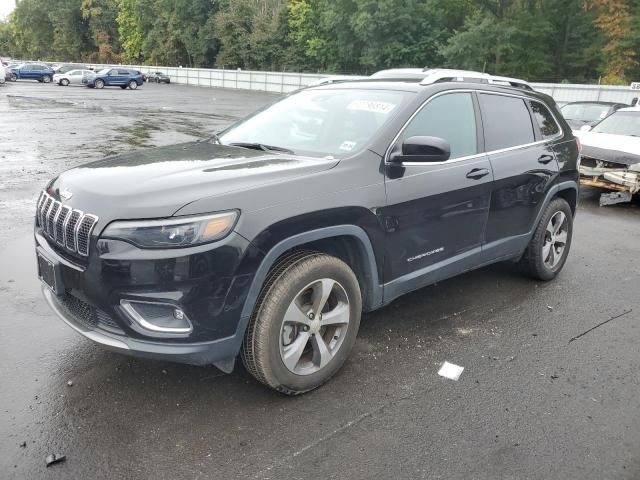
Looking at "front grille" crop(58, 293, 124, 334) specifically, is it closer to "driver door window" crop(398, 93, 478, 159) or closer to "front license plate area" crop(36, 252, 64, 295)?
"front license plate area" crop(36, 252, 64, 295)

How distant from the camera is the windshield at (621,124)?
9.84 metres

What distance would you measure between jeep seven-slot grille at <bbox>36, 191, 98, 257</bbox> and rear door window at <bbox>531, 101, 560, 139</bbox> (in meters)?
3.99

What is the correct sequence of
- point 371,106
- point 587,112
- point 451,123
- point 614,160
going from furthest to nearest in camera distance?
point 587,112, point 614,160, point 451,123, point 371,106

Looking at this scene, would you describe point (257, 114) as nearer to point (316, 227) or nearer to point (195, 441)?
point (316, 227)

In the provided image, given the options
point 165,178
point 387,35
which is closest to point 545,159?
point 165,178

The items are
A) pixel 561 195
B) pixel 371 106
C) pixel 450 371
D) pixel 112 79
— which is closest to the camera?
pixel 450 371

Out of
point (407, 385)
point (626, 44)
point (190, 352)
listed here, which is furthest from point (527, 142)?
point (626, 44)

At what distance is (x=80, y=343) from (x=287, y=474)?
75.4 inches

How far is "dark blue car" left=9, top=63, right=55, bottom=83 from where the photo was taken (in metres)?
44.2

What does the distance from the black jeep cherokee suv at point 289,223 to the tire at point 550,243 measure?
Result: 39cm

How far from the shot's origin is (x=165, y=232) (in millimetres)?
2652

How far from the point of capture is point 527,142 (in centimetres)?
477

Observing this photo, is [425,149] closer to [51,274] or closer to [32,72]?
[51,274]

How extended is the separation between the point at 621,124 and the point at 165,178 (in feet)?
32.0
